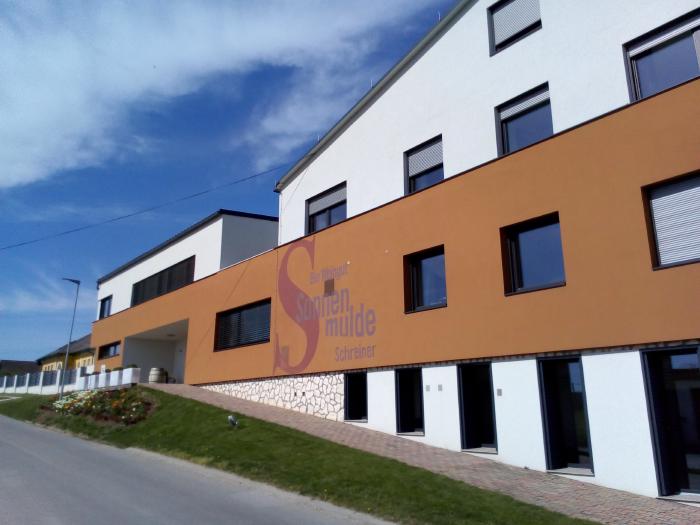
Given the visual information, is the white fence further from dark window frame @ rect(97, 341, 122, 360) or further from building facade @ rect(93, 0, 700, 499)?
building facade @ rect(93, 0, 700, 499)

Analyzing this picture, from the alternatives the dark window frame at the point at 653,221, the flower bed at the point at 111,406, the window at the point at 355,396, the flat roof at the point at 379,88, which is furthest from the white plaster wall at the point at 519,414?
the flower bed at the point at 111,406

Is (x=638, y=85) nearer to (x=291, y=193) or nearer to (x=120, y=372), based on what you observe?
(x=291, y=193)

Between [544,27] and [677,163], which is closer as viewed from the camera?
[677,163]

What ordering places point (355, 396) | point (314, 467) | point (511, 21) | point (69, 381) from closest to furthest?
point (314, 467), point (511, 21), point (355, 396), point (69, 381)

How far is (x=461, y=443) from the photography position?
13.1 meters

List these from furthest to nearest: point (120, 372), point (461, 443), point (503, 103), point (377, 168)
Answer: point (120, 372) < point (377, 168) < point (503, 103) < point (461, 443)

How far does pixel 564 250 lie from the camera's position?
11906 mm

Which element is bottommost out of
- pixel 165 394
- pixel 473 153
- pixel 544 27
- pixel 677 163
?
pixel 165 394

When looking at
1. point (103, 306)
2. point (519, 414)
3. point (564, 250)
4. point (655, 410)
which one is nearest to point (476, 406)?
point (519, 414)

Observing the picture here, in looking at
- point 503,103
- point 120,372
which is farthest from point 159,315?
point 503,103

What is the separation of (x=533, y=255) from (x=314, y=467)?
643 centimetres

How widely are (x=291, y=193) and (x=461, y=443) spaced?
38.3 feet

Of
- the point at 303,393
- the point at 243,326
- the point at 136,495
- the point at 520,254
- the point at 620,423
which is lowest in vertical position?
the point at 136,495

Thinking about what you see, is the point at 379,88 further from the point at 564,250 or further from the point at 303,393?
the point at 303,393
